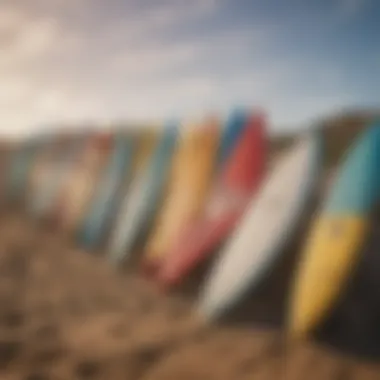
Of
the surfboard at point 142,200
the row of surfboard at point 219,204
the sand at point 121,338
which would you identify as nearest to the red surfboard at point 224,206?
the row of surfboard at point 219,204

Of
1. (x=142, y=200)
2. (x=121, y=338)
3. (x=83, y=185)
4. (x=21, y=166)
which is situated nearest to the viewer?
(x=121, y=338)

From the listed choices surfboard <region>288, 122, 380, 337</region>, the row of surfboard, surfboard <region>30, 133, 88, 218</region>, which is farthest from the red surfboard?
surfboard <region>30, 133, 88, 218</region>

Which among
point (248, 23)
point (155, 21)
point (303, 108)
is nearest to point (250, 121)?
point (303, 108)

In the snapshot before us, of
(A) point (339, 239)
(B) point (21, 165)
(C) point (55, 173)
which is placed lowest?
(A) point (339, 239)

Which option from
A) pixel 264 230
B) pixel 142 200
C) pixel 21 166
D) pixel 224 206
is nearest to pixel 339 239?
pixel 264 230

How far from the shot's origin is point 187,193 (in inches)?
88.3

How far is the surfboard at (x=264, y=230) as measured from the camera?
1.82 metres

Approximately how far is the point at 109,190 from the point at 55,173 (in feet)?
1.54

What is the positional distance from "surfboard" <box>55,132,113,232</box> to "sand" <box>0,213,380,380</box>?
447 millimetres

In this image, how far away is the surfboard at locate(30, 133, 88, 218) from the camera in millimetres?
2893

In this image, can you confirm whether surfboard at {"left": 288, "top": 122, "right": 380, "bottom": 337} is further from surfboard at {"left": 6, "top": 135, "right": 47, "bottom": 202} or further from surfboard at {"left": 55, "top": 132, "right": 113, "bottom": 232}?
surfboard at {"left": 6, "top": 135, "right": 47, "bottom": 202}

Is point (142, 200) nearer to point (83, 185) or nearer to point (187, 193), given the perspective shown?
point (187, 193)

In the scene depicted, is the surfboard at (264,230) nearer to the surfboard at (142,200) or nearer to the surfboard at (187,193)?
the surfboard at (187,193)

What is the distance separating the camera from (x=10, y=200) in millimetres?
3064
